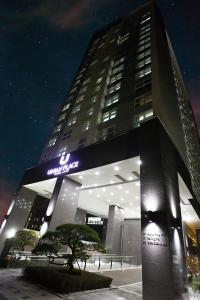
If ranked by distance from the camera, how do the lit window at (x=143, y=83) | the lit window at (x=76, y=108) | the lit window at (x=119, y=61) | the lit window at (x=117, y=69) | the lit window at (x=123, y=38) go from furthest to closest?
the lit window at (x=123, y=38) < the lit window at (x=119, y=61) < the lit window at (x=117, y=69) < the lit window at (x=76, y=108) < the lit window at (x=143, y=83)

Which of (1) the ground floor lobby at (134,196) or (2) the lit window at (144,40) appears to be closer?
(1) the ground floor lobby at (134,196)

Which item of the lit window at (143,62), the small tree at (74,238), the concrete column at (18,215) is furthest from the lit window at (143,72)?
the small tree at (74,238)

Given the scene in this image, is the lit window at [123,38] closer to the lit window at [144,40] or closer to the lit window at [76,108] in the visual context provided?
the lit window at [144,40]

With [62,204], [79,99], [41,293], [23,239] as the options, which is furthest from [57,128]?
[41,293]

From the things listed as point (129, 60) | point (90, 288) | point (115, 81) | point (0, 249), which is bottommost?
point (90, 288)

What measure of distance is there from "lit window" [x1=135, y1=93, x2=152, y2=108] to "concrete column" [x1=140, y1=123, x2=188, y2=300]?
24.8 feet

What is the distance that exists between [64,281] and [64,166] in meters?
9.83

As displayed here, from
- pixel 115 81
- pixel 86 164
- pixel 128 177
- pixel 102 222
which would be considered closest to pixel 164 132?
pixel 128 177

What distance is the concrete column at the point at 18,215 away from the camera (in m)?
17.3

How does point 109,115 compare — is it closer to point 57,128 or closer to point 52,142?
point 52,142

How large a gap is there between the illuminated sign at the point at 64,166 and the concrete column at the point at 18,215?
4518 mm

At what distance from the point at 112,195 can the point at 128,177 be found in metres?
5.86

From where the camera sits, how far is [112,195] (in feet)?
68.2

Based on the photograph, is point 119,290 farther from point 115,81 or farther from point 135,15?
point 135,15
